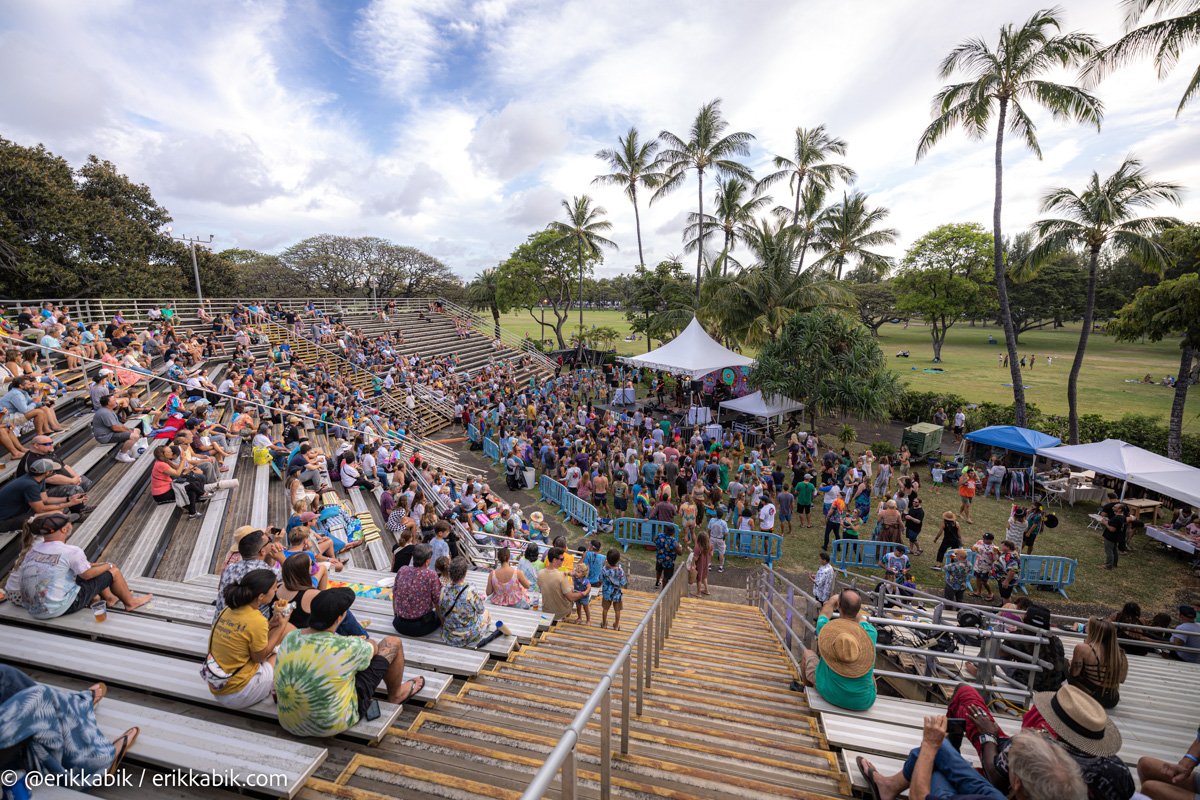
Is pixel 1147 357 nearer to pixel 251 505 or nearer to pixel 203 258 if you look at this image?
pixel 251 505

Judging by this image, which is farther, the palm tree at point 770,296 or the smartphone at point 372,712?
the palm tree at point 770,296

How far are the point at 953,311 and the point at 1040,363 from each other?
7323 mm

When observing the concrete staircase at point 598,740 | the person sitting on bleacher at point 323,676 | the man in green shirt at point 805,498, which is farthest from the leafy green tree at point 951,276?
the person sitting on bleacher at point 323,676

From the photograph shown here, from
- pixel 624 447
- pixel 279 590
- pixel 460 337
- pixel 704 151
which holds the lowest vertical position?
pixel 624 447

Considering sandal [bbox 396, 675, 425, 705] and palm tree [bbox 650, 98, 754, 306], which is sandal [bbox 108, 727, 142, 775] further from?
palm tree [bbox 650, 98, 754, 306]

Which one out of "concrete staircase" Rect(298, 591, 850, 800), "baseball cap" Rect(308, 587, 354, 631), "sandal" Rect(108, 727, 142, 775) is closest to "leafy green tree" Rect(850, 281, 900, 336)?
"concrete staircase" Rect(298, 591, 850, 800)

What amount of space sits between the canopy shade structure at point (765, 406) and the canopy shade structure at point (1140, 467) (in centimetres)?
744

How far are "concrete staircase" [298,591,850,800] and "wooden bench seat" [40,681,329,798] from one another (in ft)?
0.44

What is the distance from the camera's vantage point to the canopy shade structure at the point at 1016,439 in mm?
13820

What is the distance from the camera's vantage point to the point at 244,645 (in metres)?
3.13

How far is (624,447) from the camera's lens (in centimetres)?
1455

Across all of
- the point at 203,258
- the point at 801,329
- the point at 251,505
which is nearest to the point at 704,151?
the point at 801,329

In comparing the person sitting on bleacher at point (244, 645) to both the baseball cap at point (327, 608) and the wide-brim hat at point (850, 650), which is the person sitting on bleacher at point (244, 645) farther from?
the wide-brim hat at point (850, 650)

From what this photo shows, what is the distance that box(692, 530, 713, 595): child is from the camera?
344 inches
